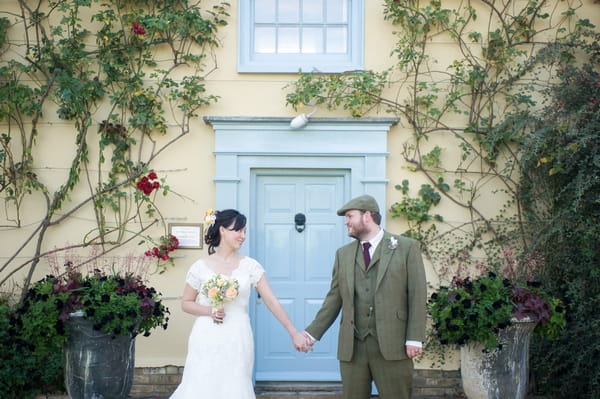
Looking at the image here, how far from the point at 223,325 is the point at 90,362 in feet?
4.37

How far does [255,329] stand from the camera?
677cm

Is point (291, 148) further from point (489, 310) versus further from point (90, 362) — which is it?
point (90, 362)

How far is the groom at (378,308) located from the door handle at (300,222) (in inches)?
78.5

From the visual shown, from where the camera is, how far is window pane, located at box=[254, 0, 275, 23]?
22.8 feet

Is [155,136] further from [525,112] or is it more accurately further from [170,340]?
[525,112]

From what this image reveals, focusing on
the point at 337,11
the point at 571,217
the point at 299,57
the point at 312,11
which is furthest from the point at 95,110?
the point at 571,217

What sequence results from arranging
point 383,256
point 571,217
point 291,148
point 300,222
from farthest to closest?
point 300,222
point 291,148
point 571,217
point 383,256

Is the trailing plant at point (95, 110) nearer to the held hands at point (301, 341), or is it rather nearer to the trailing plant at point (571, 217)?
the held hands at point (301, 341)

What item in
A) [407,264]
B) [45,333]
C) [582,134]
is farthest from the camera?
[582,134]

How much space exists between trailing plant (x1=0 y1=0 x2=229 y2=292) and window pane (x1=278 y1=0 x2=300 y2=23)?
1.95ft

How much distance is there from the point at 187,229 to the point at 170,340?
1.09 meters

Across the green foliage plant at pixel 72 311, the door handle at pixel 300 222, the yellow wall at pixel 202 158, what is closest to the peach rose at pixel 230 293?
the green foliage plant at pixel 72 311

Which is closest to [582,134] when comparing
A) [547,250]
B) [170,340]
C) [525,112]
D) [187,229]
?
[525,112]

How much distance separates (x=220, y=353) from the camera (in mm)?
4516
